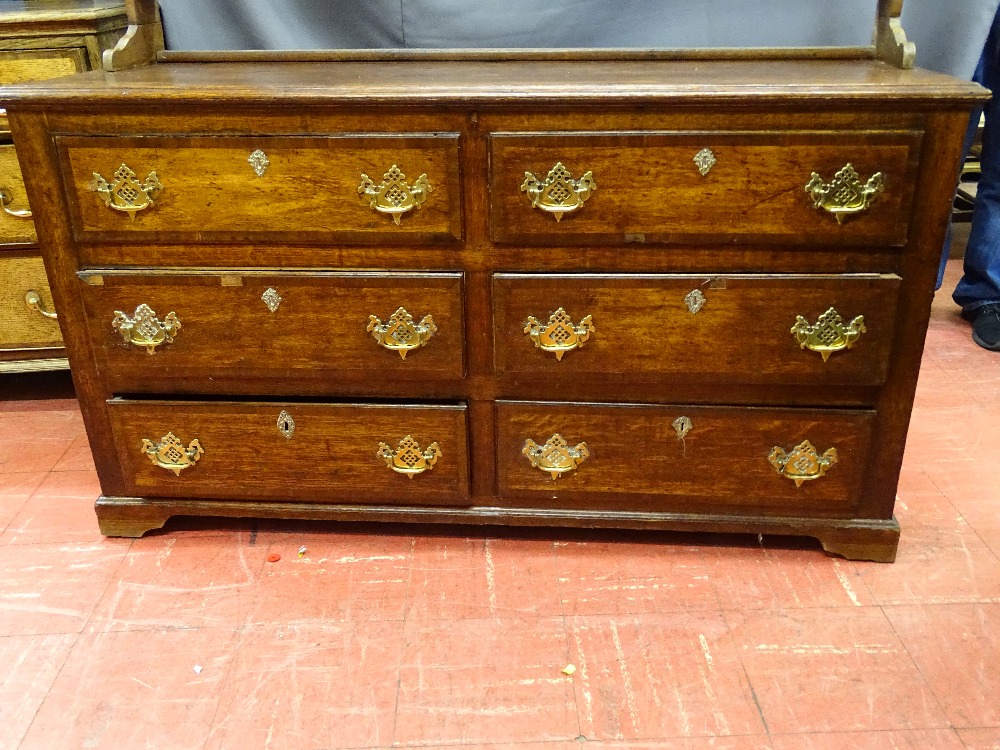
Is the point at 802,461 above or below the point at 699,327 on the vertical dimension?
below

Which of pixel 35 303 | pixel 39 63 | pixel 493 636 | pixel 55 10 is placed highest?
pixel 55 10

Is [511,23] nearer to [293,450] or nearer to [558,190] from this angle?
[558,190]

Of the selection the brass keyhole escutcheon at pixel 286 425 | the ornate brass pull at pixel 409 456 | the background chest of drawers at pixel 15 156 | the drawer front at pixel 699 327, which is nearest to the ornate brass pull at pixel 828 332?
the drawer front at pixel 699 327

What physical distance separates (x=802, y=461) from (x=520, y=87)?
36.6 inches

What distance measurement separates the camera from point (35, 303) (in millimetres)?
2320

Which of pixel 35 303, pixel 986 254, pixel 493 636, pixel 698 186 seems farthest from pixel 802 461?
pixel 35 303

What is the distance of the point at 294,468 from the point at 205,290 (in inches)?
16.8

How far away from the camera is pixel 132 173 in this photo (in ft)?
5.23

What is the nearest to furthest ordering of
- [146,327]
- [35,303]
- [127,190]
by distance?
1. [127,190]
2. [146,327]
3. [35,303]

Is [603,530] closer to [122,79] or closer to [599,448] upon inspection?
[599,448]

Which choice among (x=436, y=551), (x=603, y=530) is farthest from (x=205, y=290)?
(x=603, y=530)

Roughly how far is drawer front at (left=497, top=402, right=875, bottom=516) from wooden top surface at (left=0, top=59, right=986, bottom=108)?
60 centimetres

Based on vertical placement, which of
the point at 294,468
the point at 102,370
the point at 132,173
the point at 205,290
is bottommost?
the point at 294,468

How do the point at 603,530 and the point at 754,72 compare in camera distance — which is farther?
the point at 603,530
